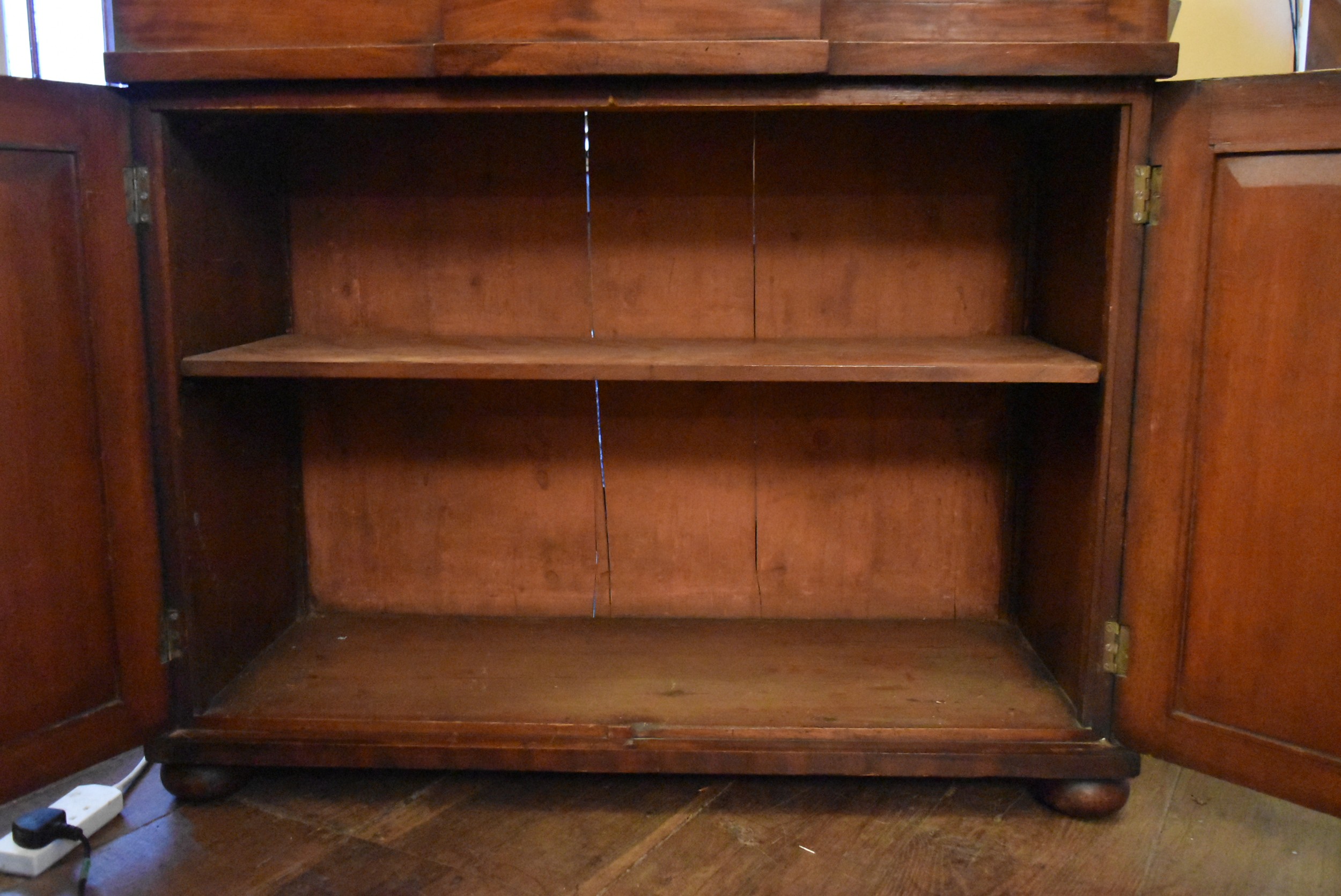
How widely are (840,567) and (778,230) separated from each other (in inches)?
25.9

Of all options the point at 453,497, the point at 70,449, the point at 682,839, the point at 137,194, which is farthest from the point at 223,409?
the point at 682,839

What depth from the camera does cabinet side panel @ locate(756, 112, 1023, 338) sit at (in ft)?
6.08

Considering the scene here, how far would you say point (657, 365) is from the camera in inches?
60.4

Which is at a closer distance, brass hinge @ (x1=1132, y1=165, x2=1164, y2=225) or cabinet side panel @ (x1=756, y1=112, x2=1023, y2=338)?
brass hinge @ (x1=1132, y1=165, x2=1164, y2=225)

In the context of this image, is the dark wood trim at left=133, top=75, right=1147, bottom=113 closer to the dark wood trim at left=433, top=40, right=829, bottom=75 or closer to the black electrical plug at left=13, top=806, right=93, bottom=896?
the dark wood trim at left=433, top=40, right=829, bottom=75

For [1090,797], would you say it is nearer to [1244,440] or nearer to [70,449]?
[1244,440]

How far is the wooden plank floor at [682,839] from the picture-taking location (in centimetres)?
142

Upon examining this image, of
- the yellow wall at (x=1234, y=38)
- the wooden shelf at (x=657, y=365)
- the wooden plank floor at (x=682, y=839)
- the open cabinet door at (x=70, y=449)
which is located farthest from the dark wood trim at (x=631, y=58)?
the wooden plank floor at (x=682, y=839)

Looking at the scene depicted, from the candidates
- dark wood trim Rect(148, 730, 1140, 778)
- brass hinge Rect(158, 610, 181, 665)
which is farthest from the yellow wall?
brass hinge Rect(158, 610, 181, 665)

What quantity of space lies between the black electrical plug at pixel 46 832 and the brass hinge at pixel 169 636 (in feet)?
0.82

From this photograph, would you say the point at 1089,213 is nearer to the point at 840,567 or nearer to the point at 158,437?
the point at 840,567

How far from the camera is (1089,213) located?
1.58 meters

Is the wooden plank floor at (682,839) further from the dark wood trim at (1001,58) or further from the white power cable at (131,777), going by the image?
the dark wood trim at (1001,58)

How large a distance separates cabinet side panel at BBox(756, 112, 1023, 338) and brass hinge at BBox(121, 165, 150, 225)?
101 centimetres
